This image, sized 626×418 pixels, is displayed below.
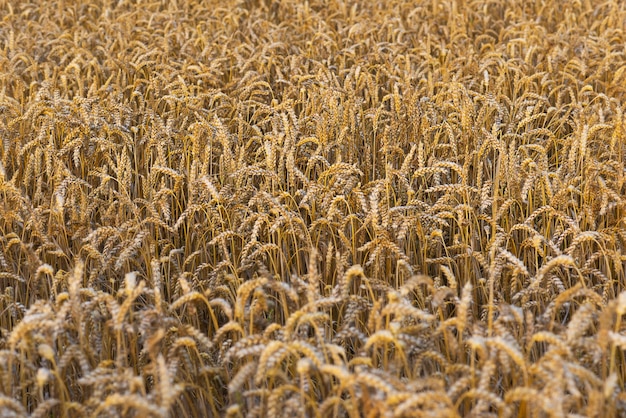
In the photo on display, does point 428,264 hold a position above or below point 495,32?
below

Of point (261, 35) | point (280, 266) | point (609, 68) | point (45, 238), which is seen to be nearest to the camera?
point (45, 238)

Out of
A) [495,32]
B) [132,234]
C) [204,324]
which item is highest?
[495,32]

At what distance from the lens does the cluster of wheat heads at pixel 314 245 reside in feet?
5.68

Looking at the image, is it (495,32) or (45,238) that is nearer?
(45,238)

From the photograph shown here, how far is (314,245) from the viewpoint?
2701 mm

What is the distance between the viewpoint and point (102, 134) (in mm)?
3389

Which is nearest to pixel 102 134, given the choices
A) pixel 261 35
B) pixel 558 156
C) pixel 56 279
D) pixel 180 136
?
pixel 180 136

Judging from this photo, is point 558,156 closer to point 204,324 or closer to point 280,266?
point 280,266

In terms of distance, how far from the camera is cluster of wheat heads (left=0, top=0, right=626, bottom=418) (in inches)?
68.1

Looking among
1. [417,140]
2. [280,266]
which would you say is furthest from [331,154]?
[280,266]

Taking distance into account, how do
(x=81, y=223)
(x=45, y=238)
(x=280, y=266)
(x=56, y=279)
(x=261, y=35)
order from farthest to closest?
(x=261, y=35) → (x=280, y=266) → (x=81, y=223) → (x=45, y=238) → (x=56, y=279)

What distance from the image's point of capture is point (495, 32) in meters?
5.77

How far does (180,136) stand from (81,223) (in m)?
0.95

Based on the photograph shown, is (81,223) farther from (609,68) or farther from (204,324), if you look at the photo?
(609,68)
